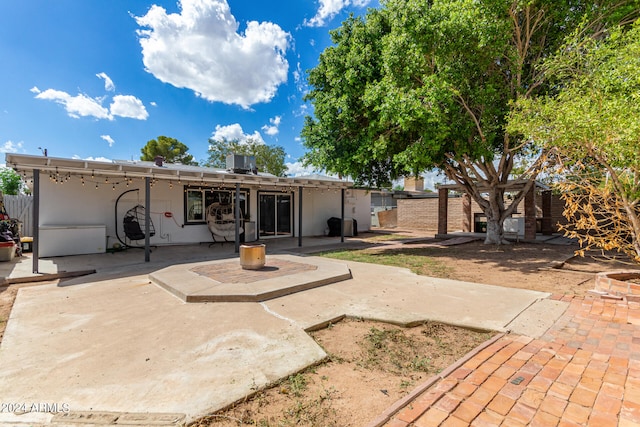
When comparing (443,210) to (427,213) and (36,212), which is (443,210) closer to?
(427,213)

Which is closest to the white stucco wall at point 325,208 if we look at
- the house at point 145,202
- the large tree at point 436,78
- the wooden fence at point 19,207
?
the house at point 145,202

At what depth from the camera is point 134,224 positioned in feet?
31.2

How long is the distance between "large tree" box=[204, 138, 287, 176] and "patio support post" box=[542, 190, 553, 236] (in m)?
22.2

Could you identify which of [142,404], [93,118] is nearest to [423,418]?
[142,404]

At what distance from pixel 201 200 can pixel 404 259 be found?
7625 millimetres

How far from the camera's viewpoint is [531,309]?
13.4 feet

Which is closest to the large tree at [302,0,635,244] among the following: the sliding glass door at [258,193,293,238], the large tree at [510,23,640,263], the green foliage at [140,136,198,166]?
the large tree at [510,23,640,263]

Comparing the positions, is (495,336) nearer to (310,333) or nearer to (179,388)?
(310,333)

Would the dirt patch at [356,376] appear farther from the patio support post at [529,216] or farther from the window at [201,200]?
the patio support post at [529,216]

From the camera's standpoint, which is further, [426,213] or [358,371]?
[426,213]

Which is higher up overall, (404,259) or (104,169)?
(104,169)

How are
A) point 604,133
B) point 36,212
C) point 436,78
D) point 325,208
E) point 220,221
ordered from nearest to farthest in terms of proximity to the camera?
point 604,133 < point 36,212 < point 436,78 < point 220,221 < point 325,208

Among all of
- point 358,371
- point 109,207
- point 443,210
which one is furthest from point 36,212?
point 443,210

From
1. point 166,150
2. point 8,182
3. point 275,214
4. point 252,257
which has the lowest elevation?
point 252,257
